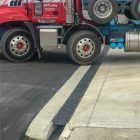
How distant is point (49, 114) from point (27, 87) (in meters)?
2.46

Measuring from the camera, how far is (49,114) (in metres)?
8.17

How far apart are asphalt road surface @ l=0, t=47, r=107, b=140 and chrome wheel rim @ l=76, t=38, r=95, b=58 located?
1.21 ft

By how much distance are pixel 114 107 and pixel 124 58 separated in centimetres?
675

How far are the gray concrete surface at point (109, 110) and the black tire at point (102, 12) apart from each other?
69.1 inches

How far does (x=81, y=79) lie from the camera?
11453mm

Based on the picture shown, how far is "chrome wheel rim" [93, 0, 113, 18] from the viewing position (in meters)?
13.5

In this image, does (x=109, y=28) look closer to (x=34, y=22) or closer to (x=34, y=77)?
(x=34, y=22)

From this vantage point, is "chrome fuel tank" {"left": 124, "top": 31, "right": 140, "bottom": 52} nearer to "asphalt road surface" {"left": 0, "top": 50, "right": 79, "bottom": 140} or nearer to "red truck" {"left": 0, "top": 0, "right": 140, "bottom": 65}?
"red truck" {"left": 0, "top": 0, "right": 140, "bottom": 65}

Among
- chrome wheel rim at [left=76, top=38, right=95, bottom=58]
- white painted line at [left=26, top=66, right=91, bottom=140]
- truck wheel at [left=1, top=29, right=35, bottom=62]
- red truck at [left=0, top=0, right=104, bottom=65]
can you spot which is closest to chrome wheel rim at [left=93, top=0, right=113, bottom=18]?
red truck at [left=0, top=0, right=104, bottom=65]

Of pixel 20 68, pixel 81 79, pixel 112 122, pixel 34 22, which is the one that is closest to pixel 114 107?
pixel 112 122

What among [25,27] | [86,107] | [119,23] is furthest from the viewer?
[25,27]

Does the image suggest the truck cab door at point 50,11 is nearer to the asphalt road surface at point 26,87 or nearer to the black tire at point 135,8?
the asphalt road surface at point 26,87

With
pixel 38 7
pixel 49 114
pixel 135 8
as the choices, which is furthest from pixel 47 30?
pixel 49 114

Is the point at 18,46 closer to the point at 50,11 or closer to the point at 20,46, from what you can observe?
the point at 20,46
